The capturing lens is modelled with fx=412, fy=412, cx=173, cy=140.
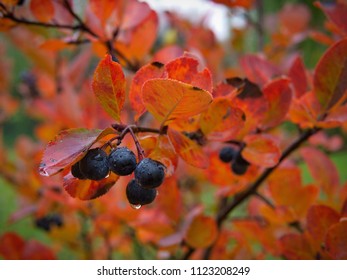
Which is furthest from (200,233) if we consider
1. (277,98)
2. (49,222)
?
(49,222)

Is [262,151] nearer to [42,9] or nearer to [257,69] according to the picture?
[257,69]

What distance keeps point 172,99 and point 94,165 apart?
0.10 meters

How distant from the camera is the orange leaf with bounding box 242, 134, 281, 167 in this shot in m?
0.53

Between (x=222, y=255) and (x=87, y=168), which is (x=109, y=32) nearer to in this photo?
(x=87, y=168)

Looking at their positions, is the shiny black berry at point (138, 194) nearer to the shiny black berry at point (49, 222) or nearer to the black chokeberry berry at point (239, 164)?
the black chokeberry berry at point (239, 164)

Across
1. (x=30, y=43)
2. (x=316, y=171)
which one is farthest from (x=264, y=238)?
(x=30, y=43)

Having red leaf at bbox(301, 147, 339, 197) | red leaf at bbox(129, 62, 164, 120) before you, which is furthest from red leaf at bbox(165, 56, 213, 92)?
red leaf at bbox(301, 147, 339, 197)

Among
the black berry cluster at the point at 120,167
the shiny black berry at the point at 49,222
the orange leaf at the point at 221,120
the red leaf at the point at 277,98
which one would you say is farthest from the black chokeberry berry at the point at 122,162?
the shiny black berry at the point at 49,222

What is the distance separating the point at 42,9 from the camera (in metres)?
0.62

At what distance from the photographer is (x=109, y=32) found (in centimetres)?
72

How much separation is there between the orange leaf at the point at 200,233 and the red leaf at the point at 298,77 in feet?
0.84

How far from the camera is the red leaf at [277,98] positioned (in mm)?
571

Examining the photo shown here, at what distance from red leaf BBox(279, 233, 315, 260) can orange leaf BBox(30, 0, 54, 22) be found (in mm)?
497
